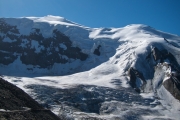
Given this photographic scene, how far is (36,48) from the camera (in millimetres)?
119250

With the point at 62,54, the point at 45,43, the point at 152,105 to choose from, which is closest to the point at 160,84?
the point at 152,105

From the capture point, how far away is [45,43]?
122188 mm

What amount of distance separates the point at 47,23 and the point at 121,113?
93588mm

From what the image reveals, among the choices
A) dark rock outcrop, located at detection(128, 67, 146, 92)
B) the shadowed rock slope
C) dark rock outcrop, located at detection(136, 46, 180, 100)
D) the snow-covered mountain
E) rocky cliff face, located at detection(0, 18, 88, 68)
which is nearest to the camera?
the shadowed rock slope

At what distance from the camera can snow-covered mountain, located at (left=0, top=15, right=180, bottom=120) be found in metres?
64.9

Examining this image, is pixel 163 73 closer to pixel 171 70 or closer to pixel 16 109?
pixel 171 70

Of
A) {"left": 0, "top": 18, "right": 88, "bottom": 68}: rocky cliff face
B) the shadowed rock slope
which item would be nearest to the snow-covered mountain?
{"left": 0, "top": 18, "right": 88, "bottom": 68}: rocky cliff face

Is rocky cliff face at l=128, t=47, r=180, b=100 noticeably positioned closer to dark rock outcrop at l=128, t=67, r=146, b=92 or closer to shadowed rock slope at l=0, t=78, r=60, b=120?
dark rock outcrop at l=128, t=67, r=146, b=92

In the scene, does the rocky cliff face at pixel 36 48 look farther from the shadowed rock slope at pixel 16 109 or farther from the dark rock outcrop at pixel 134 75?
the shadowed rock slope at pixel 16 109

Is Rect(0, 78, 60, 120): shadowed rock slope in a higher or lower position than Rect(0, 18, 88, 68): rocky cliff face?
lower

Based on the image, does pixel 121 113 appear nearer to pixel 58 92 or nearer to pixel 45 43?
pixel 58 92

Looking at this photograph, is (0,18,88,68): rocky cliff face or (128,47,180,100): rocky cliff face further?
(0,18,88,68): rocky cliff face

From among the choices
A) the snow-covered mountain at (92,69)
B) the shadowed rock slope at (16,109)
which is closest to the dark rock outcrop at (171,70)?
the snow-covered mountain at (92,69)

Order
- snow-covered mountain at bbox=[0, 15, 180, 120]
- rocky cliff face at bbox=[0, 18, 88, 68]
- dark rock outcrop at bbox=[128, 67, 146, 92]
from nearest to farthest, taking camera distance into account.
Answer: snow-covered mountain at bbox=[0, 15, 180, 120] < dark rock outcrop at bbox=[128, 67, 146, 92] < rocky cliff face at bbox=[0, 18, 88, 68]
